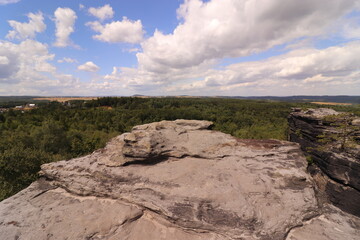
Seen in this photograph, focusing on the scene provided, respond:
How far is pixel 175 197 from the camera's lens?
783 cm

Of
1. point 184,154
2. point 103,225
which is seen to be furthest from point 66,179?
point 184,154

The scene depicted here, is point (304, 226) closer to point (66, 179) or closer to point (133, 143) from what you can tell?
point (133, 143)

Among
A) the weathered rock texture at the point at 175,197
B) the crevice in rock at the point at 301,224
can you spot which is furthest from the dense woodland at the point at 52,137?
the crevice in rock at the point at 301,224

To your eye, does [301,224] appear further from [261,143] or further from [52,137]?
[52,137]

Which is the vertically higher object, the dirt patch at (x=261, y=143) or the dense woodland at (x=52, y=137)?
the dirt patch at (x=261, y=143)

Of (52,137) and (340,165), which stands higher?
(340,165)

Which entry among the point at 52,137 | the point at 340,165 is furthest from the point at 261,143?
the point at 52,137

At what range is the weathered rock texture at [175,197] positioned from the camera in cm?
698

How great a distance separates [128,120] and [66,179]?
38.4 meters

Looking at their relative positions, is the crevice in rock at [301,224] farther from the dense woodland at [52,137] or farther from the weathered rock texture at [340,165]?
the dense woodland at [52,137]

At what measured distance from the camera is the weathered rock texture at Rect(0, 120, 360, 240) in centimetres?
698

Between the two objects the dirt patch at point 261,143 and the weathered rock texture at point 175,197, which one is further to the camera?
the dirt patch at point 261,143

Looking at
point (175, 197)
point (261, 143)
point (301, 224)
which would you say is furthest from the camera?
point (261, 143)

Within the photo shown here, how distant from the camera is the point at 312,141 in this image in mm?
11789
